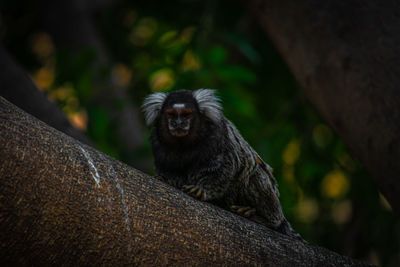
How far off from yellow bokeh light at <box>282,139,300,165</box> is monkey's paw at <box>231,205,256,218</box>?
1711 millimetres

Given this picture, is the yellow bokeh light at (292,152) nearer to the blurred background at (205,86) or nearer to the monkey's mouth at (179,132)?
the blurred background at (205,86)

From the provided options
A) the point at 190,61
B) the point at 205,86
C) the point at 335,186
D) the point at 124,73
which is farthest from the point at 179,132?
the point at 124,73

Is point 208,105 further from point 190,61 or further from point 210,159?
point 190,61

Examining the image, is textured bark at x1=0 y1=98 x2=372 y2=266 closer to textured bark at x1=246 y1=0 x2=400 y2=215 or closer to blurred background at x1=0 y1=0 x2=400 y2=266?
textured bark at x1=246 y1=0 x2=400 y2=215

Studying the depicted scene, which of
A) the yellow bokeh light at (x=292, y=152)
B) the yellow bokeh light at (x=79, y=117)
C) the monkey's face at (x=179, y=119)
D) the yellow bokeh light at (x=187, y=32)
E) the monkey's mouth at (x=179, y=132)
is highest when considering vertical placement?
the yellow bokeh light at (x=187, y=32)

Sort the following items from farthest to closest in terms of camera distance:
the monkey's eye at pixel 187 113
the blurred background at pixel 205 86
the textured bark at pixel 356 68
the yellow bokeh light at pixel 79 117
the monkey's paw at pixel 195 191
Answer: the yellow bokeh light at pixel 79 117, the blurred background at pixel 205 86, the monkey's eye at pixel 187 113, the textured bark at pixel 356 68, the monkey's paw at pixel 195 191

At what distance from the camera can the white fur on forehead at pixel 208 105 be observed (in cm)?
324

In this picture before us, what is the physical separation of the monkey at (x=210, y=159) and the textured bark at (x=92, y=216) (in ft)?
2.27

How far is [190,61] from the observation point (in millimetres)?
4793

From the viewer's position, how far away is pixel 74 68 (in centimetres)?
411

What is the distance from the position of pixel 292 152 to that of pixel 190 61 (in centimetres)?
152

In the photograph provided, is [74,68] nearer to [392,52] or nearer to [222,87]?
[222,87]

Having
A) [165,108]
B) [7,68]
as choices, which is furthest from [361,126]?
[7,68]

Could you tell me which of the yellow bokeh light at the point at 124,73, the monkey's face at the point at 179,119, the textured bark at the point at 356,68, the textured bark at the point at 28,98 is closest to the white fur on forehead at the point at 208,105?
the monkey's face at the point at 179,119
